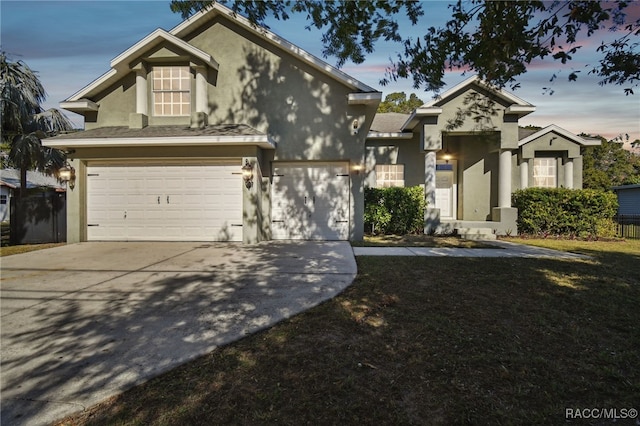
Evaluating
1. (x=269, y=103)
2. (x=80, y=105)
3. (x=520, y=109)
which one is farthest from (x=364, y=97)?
(x=80, y=105)

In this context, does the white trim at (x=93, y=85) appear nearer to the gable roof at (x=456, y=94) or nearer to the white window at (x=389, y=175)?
the white window at (x=389, y=175)

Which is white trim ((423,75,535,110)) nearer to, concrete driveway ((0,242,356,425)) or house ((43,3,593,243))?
house ((43,3,593,243))

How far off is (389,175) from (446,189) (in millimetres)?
3017

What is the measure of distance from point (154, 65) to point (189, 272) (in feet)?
25.0

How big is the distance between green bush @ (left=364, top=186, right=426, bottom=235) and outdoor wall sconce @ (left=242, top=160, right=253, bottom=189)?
4733 mm

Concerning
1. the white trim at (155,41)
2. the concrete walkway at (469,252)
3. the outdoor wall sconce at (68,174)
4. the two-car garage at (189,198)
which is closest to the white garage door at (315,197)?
the two-car garage at (189,198)

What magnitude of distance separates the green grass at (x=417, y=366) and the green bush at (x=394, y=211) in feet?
23.1

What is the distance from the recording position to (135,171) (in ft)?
32.2

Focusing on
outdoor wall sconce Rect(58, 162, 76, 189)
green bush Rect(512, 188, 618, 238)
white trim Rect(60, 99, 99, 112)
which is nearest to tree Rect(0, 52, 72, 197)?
white trim Rect(60, 99, 99, 112)

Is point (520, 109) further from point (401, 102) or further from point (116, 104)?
point (401, 102)

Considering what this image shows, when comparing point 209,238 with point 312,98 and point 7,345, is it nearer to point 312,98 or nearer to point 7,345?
point 312,98

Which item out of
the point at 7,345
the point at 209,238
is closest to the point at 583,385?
the point at 7,345

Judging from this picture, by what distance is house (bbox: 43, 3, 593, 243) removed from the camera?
9.52 m

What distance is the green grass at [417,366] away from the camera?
2262 mm
